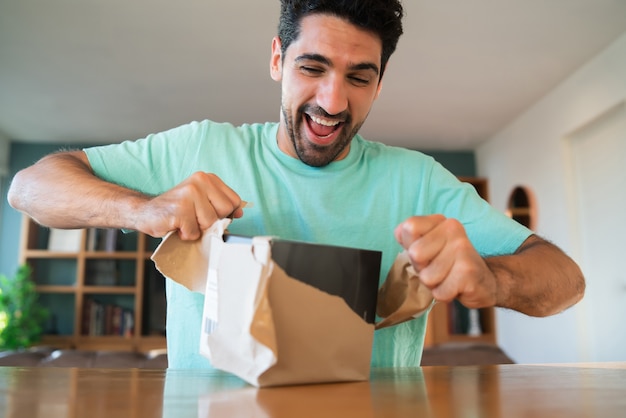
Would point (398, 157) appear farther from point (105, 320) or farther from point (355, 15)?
point (105, 320)

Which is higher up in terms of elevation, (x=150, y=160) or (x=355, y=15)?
(x=355, y=15)

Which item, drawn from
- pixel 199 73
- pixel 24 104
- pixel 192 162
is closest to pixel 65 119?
pixel 24 104

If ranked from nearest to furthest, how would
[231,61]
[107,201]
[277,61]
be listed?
[107,201] < [277,61] < [231,61]

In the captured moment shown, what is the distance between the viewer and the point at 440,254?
28.9 inches

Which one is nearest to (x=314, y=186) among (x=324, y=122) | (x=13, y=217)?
(x=324, y=122)

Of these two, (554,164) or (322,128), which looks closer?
(322,128)

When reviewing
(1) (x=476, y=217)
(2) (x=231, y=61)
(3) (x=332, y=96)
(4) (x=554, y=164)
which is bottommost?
(1) (x=476, y=217)

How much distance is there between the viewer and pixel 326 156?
115 centimetres

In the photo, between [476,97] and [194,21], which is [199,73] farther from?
[476,97]

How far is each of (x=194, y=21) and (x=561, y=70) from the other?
2.56 m

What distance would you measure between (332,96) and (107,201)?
0.46 metres

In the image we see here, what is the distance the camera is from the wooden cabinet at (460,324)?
5816 millimetres

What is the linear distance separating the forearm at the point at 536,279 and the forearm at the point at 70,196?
22.0 inches

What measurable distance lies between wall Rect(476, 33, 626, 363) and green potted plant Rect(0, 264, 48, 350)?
4366 millimetres
